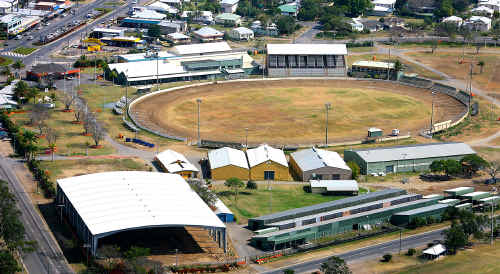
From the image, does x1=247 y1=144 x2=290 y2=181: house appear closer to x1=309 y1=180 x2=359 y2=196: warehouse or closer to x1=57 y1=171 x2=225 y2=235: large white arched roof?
x1=309 y1=180 x2=359 y2=196: warehouse

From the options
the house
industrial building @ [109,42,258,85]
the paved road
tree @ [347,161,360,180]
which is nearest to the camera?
the paved road

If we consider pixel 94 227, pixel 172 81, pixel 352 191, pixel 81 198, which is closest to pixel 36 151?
pixel 81 198

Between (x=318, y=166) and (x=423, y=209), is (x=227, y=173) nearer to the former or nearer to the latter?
(x=318, y=166)

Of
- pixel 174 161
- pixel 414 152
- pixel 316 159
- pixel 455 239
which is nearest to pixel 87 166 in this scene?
pixel 174 161

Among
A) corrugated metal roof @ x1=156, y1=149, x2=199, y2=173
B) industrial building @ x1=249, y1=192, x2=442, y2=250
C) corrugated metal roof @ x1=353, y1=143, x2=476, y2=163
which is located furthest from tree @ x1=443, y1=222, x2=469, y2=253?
corrugated metal roof @ x1=156, y1=149, x2=199, y2=173

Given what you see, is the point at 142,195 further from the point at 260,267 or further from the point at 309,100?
the point at 309,100

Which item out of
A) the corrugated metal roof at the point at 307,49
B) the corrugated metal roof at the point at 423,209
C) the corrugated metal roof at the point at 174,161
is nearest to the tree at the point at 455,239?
the corrugated metal roof at the point at 423,209

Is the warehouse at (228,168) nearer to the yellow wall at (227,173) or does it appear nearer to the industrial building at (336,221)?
the yellow wall at (227,173)
